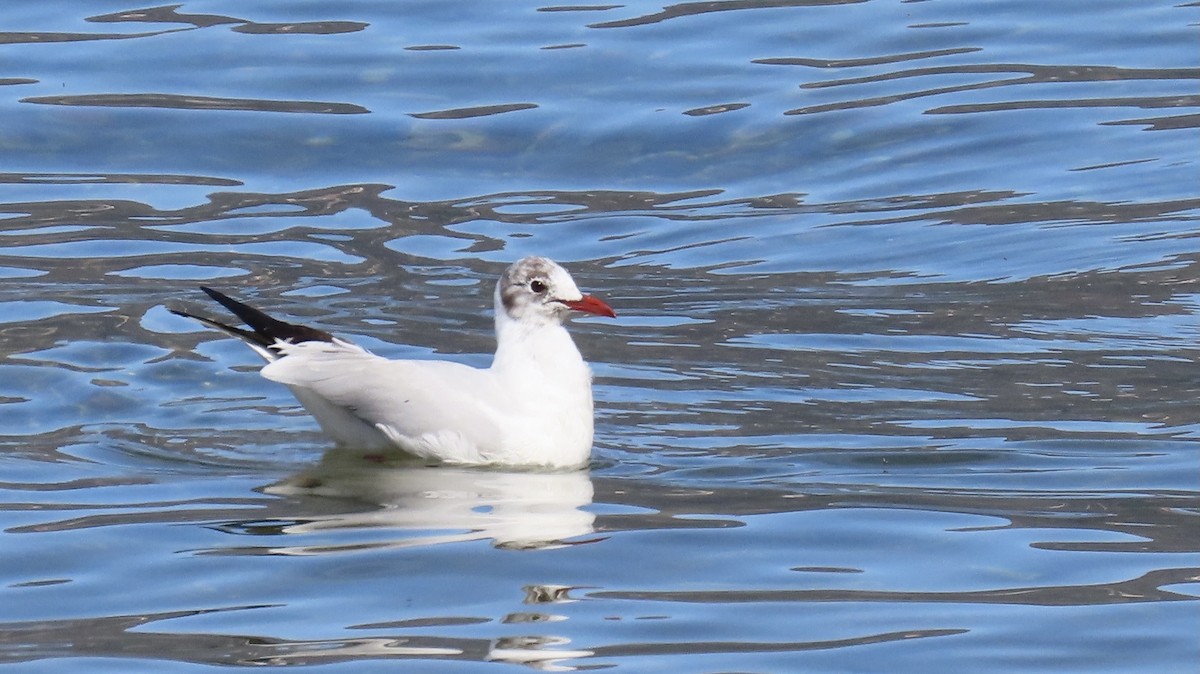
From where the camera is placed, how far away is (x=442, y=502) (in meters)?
7.59

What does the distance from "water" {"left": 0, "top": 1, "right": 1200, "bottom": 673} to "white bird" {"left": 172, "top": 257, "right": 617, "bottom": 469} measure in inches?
5.9

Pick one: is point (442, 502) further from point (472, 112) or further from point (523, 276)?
point (472, 112)

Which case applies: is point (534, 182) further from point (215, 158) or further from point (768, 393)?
point (768, 393)

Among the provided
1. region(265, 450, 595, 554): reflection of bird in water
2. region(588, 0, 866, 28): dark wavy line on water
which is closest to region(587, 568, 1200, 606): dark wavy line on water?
region(265, 450, 595, 554): reflection of bird in water

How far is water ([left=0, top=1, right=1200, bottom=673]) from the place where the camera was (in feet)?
20.4

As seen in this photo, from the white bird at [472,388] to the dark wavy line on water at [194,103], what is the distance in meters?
6.94

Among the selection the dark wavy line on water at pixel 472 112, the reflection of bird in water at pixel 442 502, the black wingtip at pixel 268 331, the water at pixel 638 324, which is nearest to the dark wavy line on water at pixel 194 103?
the water at pixel 638 324

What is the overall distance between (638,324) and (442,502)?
332cm

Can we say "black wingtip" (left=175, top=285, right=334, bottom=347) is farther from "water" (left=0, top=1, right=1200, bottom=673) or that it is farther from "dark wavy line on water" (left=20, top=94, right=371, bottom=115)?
"dark wavy line on water" (left=20, top=94, right=371, bottom=115)

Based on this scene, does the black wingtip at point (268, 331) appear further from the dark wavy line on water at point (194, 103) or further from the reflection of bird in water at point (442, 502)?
the dark wavy line on water at point (194, 103)

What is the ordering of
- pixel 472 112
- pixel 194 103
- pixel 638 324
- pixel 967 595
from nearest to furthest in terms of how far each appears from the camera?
pixel 967 595 → pixel 638 324 → pixel 472 112 → pixel 194 103

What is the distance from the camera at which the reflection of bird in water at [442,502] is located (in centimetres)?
700

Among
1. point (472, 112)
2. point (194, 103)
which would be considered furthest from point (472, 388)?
point (194, 103)

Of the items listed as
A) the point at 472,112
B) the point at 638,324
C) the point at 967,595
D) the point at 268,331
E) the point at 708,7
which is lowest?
the point at 638,324
